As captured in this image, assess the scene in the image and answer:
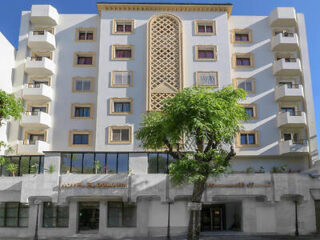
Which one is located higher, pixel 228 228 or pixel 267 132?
pixel 267 132

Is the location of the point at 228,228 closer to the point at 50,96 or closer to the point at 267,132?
the point at 267,132

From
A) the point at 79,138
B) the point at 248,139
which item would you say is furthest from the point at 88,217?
the point at 248,139

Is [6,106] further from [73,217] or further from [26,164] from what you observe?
[73,217]

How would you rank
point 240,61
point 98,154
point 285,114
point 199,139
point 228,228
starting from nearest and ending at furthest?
point 199,139 < point 98,154 < point 228,228 < point 285,114 < point 240,61

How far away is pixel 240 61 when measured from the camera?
37969 mm

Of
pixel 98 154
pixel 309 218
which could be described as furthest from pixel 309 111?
pixel 98 154

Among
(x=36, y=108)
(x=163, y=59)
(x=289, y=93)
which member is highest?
(x=163, y=59)

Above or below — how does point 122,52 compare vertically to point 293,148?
above

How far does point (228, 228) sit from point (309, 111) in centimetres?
1555

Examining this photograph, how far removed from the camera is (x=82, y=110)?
36250 millimetres

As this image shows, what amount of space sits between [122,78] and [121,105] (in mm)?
2956

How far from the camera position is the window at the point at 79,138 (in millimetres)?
34969

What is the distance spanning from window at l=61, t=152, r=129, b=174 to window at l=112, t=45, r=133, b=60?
1281 centimetres

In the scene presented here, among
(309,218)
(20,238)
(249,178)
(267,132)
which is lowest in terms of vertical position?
(20,238)
